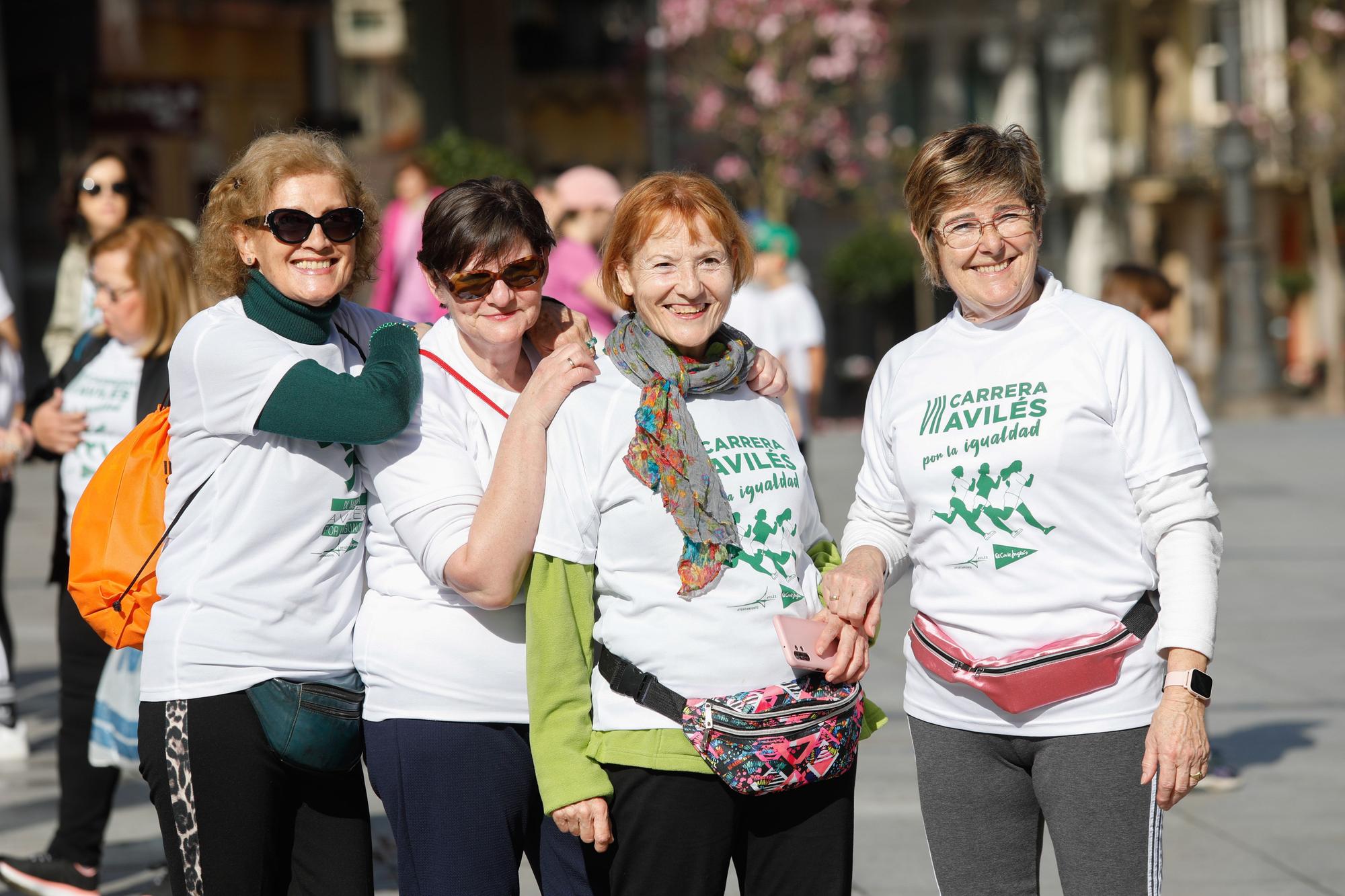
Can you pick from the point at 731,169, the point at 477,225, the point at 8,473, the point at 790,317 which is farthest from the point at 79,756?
the point at 731,169

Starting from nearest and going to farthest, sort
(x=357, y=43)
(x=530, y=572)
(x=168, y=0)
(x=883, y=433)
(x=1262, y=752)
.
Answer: (x=530, y=572)
(x=883, y=433)
(x=1262, y=752)
(x=168, y=0)
(x=357, y=43)

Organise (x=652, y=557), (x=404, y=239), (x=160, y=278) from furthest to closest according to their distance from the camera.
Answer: (x=404, y=239), (x=160, y=278), (x=652, y=557)

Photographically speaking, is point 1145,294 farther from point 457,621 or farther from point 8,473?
point 8,473

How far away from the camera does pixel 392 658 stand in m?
3.14

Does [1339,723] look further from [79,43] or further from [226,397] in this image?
[79,43]

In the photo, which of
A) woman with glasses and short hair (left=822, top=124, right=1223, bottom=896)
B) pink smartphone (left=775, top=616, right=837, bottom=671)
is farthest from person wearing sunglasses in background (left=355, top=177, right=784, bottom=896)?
woman with glasses and short hair (left=822, top=124, right=1223, bottom=896)

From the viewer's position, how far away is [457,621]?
3.13 metres

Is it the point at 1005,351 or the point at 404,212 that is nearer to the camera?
the point at 1005,351

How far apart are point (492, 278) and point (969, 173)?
0.91 m

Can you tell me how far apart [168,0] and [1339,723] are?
22.1 m

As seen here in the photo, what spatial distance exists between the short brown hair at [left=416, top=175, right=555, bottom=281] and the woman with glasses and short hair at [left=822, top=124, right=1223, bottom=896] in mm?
747

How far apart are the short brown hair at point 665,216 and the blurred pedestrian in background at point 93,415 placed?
189 cm

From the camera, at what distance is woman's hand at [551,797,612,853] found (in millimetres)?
3000

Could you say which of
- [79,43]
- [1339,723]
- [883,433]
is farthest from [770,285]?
[79,43]
